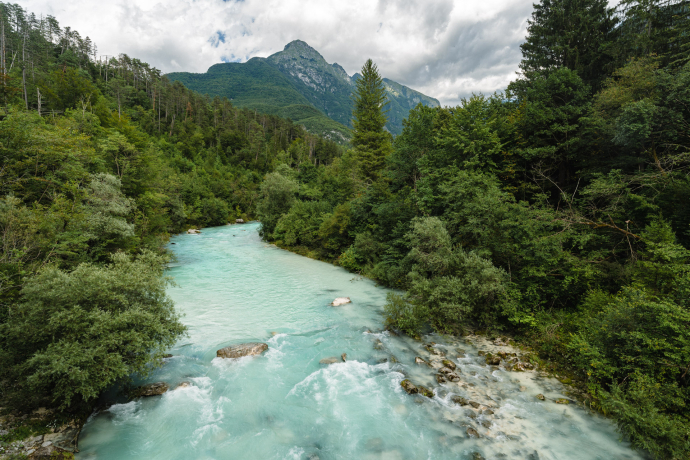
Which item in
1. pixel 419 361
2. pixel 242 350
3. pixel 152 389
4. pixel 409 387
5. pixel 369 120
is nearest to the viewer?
pixel 152 389

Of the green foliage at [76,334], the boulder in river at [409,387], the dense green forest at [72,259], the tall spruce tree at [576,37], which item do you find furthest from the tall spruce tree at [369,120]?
the green foliage at [76,334]

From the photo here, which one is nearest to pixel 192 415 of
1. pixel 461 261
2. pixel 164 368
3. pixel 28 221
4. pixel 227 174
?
pixel 164 368

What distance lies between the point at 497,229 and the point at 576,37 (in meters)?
16.7

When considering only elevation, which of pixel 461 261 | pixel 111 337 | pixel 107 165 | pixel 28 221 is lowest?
pixel 111 337

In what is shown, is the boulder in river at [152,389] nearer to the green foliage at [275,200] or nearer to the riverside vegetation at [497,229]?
the riverside vegetation at [497,229]

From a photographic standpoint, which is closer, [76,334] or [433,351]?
[76,334]

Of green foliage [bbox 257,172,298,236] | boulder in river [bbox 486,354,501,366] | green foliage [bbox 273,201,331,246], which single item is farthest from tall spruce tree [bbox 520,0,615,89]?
green foliage [bbox 257,172,298,236]

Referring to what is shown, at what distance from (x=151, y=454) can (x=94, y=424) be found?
218 cm

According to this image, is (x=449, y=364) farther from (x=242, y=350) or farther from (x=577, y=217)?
(x=577, y=217)

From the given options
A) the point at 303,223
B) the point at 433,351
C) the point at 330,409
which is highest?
the point at 303,223

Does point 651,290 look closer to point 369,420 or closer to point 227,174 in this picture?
point 369,420

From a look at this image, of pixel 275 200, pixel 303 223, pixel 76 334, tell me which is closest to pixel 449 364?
pixel 76 334

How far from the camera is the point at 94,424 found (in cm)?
763

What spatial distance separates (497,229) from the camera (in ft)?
47.7
